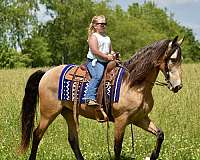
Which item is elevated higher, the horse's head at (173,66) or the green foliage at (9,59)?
the horse's head at (173,66)

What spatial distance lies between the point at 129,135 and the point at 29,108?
2.51 metres

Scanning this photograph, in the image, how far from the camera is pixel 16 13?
6181 cm

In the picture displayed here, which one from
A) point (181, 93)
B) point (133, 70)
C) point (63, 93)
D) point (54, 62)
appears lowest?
point (54, 62)

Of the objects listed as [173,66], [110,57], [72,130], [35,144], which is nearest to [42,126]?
[35,144]

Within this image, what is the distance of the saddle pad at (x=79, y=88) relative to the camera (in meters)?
7.03

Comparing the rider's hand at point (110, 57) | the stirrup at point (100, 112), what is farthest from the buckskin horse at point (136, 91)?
the rider's hand at point (110, 57)

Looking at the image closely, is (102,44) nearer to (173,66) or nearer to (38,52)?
(173,66)

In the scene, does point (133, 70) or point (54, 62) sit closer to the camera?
point (133, 70)

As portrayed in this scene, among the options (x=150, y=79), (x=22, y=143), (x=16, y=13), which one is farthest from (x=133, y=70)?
(x=16, y=13)

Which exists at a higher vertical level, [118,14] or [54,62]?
[118,14]

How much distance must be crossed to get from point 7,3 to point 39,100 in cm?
5961

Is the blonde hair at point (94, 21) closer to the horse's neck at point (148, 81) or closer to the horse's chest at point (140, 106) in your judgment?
the horse's neck at point (148, 81)

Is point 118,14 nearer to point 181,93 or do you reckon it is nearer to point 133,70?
point 181,93

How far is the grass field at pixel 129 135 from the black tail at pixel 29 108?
0.39m
